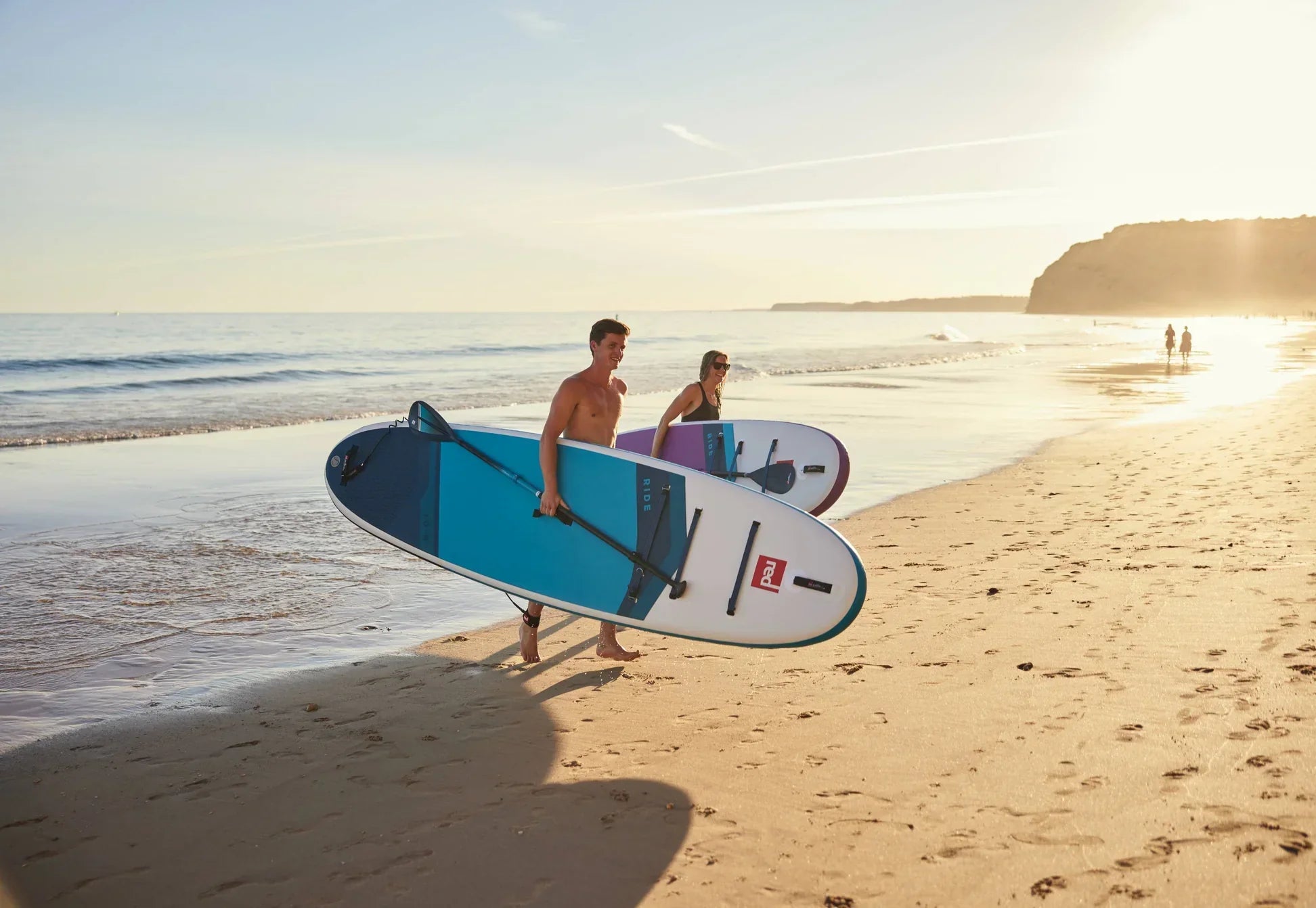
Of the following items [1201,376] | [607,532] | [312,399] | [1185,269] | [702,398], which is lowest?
[312,399]

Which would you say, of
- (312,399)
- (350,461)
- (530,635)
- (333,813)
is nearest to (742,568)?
(530,635)

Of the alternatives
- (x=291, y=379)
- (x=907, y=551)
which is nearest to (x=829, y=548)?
(x=907, y=551)

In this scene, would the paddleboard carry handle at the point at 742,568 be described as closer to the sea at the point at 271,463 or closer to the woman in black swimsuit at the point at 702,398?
the sea at the point at 271,463

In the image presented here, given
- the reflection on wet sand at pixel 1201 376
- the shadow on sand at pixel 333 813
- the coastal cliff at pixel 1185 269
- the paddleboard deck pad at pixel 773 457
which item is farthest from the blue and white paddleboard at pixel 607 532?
the coastal cliff at pixel 1185 269

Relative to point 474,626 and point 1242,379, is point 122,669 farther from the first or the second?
point 1242,379

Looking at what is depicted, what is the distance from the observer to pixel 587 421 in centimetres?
506

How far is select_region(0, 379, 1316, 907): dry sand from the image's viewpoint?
291 cm

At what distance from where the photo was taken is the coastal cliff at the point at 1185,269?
144875 mm

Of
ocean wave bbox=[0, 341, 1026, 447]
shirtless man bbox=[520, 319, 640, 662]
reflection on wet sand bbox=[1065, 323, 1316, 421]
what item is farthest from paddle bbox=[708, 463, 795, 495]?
ocean wave bbox=[0, 341, 1026, 447]

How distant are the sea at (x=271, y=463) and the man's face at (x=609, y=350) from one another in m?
2.04

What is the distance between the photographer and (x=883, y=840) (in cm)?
308

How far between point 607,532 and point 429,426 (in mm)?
1412

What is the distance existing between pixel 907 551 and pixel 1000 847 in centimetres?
429

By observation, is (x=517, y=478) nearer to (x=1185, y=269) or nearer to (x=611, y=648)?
(x=611, y=648)
